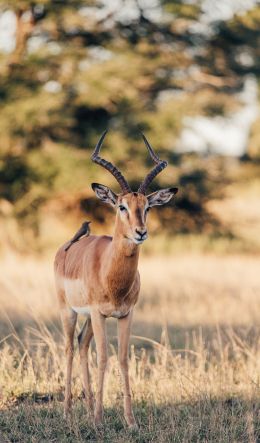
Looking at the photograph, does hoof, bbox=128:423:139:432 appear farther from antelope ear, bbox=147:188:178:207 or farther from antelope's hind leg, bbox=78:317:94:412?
antelope ear, bbox=147:188:178:207

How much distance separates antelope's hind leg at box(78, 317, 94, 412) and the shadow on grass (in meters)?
0.12

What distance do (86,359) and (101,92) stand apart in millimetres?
15198

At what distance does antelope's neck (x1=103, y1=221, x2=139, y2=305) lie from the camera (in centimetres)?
598

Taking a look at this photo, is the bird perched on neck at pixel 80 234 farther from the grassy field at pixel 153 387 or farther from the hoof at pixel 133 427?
the hoof at pixel 133 427

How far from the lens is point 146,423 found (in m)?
6.30

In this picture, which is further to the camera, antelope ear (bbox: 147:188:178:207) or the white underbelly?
the white underbelly

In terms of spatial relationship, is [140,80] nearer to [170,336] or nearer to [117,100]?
[117,100]

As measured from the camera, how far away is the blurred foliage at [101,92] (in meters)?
21.2

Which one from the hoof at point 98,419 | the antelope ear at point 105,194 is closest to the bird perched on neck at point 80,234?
the antelope ear at point 105,194

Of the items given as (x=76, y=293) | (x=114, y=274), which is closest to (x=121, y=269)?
(x=114, y=274)

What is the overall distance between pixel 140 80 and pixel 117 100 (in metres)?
0.80

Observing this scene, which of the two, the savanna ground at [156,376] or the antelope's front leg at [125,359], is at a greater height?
the antelope's front leg at [125,359]

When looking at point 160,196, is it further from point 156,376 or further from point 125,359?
point 156,376

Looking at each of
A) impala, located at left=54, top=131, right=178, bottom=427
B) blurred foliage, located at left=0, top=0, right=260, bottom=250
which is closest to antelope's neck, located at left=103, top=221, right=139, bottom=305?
impala, located at left=54, top=131, right=178, bottom=427
